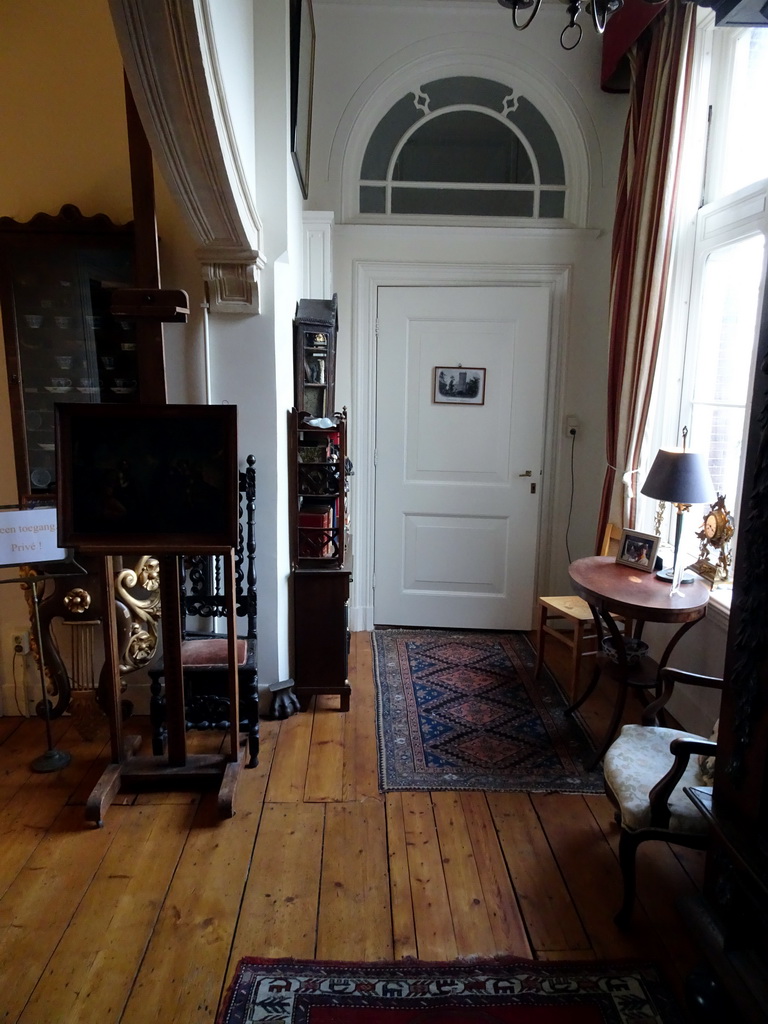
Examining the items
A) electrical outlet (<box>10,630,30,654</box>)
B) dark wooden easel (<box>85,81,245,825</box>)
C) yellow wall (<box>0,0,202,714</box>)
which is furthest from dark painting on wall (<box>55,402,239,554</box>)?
electrical outlet (<box>10,630,30,654</box>)

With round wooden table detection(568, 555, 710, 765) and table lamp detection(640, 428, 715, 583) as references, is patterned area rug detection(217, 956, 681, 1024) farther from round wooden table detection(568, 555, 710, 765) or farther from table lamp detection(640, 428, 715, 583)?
table lamp detection(640, 428, 715, 583)

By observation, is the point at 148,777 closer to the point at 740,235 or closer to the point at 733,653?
the point at 733,653

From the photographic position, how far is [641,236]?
3.23 m

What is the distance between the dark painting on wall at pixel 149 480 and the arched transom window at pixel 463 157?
85.5 inches

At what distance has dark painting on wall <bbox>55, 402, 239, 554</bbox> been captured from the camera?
2.25 metres

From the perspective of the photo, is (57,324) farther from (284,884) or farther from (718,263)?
(718,263)

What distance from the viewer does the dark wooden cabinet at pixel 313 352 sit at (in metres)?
3.11

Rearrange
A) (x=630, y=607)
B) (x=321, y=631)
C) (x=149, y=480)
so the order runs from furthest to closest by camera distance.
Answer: (x=321, y=631), (x=630, y=607), (x=149, y=480)

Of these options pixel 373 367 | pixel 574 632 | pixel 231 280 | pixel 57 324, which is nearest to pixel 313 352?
pixel 231 280

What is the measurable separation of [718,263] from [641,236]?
38 centimetres

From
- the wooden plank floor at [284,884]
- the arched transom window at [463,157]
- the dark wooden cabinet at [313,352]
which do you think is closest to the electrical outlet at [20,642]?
the wooden plank floor at [284,884]

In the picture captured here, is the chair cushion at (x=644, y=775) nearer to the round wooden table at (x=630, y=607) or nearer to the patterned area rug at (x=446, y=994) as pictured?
the round wooden table at (x=630, y=607)

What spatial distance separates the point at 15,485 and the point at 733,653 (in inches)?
109

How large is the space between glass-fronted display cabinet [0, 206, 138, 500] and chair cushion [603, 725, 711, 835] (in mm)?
2322
